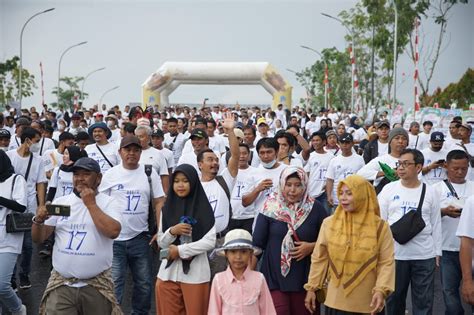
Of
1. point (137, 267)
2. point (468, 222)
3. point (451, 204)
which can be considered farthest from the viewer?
point (137, 267)

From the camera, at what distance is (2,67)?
5344 centimetres

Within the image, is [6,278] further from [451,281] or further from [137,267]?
[451,281]

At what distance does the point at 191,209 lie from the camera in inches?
220

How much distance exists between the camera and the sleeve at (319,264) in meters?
5.21

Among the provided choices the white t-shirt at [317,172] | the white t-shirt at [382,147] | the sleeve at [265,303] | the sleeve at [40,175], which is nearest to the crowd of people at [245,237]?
the sleeve at [265,303]

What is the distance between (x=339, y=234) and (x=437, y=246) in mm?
1709

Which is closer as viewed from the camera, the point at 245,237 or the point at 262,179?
the point at 245,237

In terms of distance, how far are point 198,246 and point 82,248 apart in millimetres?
861

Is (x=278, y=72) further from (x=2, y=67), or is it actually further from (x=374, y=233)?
(x=374, y=233)

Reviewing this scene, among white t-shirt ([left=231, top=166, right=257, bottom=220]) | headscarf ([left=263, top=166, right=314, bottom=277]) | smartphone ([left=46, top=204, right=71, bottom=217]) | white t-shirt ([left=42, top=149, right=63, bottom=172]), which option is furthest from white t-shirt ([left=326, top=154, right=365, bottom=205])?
smartphone ([left=46, top=204, right=71, bottom=217])

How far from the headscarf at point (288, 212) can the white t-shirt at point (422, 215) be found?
1.15 metres

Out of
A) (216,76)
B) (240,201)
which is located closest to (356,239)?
(240,201)

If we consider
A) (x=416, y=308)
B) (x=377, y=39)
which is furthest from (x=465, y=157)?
(x=377, y=39)

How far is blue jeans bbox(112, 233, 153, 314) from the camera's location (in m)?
6.89
